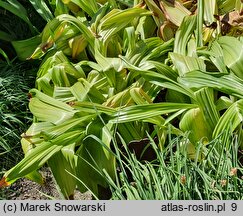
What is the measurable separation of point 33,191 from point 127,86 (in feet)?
2.14

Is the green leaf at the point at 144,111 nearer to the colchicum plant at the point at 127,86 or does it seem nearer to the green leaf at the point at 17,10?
the colchicum plant at the point at 127,86

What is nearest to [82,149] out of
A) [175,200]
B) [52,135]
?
[52,135]

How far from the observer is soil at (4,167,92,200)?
115 inches

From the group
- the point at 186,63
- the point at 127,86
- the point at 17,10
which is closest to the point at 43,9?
the point at 17,10

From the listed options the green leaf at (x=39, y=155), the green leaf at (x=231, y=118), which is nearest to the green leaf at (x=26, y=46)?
the green leaf at (x=39, y=155)

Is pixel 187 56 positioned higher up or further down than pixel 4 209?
higher up

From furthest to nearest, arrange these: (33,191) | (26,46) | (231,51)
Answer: (26,46) → (33,191) → (231,51)

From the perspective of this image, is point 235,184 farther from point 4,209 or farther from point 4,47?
point 4,47

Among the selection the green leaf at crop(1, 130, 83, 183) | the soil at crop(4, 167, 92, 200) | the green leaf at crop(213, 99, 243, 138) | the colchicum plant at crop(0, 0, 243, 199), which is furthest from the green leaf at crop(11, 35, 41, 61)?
the green leaf at crop(213, 99, 243, 138)

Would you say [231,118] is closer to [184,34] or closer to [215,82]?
[215,82]

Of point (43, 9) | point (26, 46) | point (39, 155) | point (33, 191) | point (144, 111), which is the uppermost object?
point (43, 9)

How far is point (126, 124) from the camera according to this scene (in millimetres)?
2762

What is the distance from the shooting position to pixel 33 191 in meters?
2.98

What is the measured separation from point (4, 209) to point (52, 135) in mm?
534
